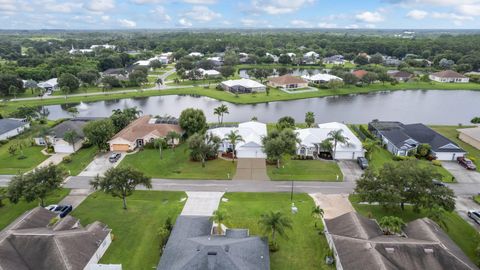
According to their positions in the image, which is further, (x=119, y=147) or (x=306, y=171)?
(x=119, y=147)

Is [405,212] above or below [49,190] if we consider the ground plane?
below

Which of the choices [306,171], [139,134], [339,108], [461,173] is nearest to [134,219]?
[139,134]

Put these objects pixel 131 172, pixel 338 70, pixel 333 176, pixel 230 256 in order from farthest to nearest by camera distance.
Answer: pixel 338 70 < pixel 333 176 < pixel 131 172 < pixel 230 256

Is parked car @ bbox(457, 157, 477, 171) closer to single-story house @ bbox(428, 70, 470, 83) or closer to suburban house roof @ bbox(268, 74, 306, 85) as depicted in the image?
suburban house roof @ bbox(268, 74, 306, 85)

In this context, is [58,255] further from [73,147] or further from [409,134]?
[409,134]

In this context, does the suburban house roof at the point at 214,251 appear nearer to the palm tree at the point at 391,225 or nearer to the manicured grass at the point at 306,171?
the palm tree at the point at 391,225

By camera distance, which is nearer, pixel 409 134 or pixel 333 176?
pixel 333 176

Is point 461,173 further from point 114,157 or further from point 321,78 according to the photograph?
point 321,78

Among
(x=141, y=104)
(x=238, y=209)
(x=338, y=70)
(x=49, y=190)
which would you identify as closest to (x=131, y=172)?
(x=49, y=190)
